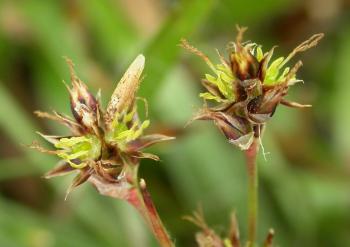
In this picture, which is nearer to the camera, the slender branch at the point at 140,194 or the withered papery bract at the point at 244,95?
the withered papery bract at the point at 244,95

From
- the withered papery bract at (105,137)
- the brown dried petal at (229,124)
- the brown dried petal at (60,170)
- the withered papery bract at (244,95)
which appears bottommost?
the brown dried petal at (60,170)

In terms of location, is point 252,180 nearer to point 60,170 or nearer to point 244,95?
point 244,95

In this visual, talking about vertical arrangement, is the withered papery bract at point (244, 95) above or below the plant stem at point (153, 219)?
above

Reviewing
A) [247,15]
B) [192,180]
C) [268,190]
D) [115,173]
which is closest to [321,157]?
[268,190]

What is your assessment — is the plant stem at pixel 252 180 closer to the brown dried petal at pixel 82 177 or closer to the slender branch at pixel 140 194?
the slender branch at pixel 140 194

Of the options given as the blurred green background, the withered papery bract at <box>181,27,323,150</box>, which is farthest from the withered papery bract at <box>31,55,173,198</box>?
the blurred green background

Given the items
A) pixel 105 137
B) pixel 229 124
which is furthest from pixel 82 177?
pixel 229 124

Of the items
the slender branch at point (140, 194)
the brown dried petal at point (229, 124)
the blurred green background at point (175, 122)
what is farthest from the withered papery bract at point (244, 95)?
the blurred green background at point (175, 122)
